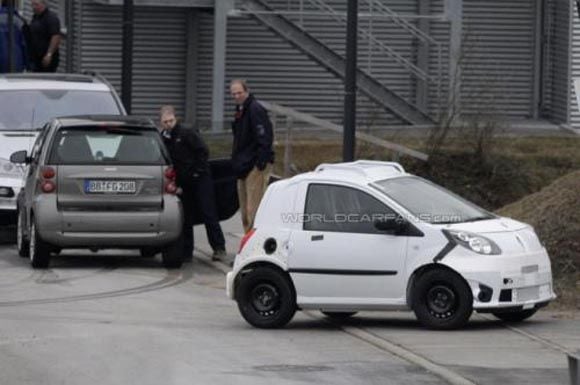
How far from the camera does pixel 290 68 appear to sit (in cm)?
3425

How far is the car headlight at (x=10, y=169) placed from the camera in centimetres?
2227

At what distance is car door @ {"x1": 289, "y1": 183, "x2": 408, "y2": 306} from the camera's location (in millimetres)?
15367

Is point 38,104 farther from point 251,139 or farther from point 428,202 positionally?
point 428,202

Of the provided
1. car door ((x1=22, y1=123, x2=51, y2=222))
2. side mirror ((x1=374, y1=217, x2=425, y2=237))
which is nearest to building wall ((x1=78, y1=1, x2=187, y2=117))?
car door ((x1=22, y1=123, x2=51, y2=222))

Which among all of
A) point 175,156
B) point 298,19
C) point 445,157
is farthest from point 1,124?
point 298,19

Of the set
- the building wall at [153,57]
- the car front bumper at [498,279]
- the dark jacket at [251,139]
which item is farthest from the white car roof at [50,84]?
the building wall at [153,57]

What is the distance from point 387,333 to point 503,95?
17.5m

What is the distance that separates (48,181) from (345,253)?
5.16 metres

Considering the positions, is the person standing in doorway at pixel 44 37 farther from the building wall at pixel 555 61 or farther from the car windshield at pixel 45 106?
the building wall at pixel 555 61

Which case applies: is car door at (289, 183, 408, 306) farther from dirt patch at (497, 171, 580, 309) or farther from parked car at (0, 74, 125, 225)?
parked car at (0, 74, 125, 225)

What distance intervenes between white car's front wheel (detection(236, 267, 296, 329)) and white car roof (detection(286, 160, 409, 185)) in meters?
0.90

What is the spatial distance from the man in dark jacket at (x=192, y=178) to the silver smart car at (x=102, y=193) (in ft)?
1.53

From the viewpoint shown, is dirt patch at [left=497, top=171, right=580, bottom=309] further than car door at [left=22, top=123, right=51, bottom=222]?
No

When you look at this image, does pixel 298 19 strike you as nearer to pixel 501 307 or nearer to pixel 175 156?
pixel 175 156
